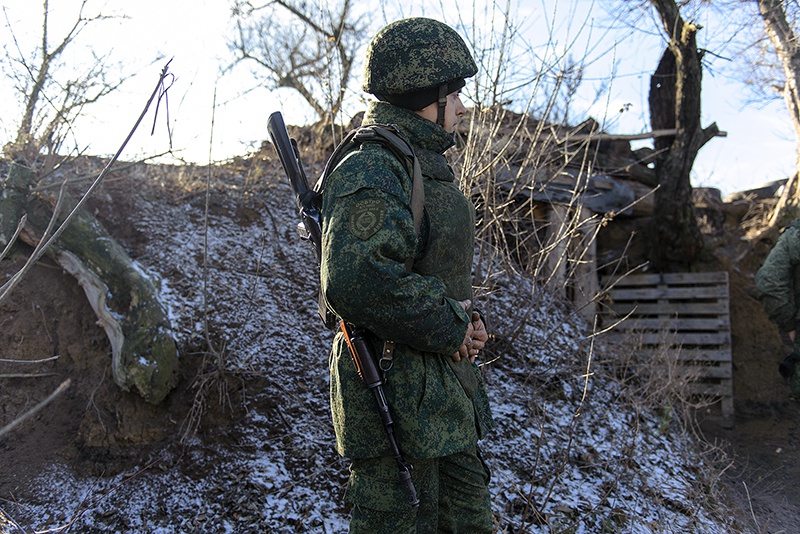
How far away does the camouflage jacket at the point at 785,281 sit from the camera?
463 centimetres

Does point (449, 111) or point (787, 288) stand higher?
point (449, 111)

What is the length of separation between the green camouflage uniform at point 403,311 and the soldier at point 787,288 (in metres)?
3.76

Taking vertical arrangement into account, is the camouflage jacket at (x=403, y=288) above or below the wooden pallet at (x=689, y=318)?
above

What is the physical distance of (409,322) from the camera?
1.69 metres

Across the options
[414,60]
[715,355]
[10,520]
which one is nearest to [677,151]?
[715,355]

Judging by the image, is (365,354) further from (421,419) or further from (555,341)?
(555,341)

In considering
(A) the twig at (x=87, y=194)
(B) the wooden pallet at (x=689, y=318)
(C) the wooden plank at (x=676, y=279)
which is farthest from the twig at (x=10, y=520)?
(C) the wooden plank at (x=676, y=279)

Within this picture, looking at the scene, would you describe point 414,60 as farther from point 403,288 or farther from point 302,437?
point 302,437

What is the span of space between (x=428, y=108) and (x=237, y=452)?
8.28 feet

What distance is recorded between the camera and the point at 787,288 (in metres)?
4.63

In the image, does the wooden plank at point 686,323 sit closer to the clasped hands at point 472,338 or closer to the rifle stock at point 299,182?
the clasped hands at point 472,338

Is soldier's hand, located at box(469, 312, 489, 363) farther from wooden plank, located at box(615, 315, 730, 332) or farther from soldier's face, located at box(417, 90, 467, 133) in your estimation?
wooden plank, located at box(615, 315, 730, 332)

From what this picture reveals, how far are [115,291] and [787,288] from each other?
5.14 m

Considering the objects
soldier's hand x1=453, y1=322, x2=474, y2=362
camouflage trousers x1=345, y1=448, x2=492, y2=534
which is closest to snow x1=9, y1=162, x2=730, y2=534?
camouflage trousers x1=345, y1=448, x2=492, y2=534
